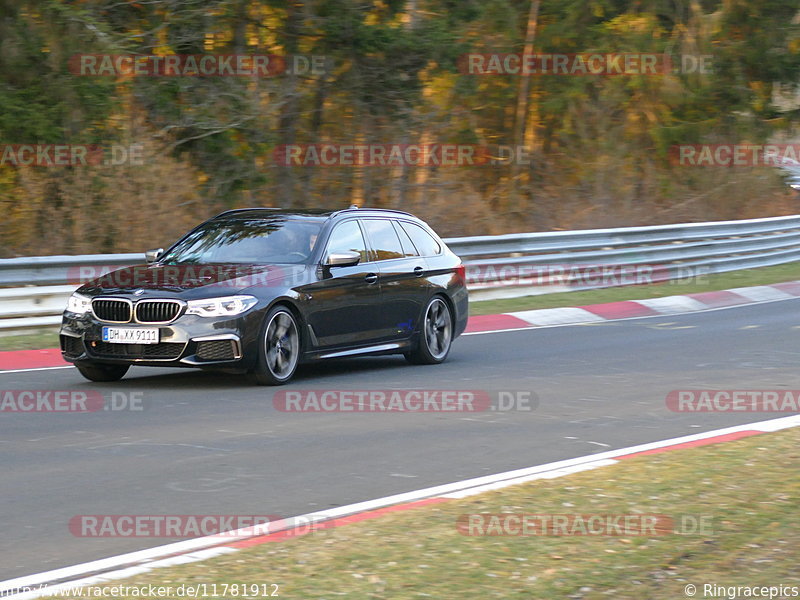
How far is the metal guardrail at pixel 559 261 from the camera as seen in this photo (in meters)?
14.8

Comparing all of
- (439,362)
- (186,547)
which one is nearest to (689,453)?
(186,547)

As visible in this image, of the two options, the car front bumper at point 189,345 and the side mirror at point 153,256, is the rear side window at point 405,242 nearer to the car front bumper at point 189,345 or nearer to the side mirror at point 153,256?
the side mirror at point 153,256

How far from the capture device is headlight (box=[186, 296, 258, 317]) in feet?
34.8

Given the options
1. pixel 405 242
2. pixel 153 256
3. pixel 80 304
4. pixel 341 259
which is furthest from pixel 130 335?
pixel 405 242

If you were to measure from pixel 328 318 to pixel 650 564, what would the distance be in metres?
6.63

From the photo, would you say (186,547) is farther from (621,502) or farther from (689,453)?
(689,453)

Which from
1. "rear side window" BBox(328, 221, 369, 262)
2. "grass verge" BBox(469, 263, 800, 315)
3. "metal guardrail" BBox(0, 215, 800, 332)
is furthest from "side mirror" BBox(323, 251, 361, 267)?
"grass verge" BBox(469, 263, 800, 315)

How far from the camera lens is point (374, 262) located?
12500 mm

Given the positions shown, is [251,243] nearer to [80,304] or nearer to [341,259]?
[341,259]

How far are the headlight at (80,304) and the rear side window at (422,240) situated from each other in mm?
3688

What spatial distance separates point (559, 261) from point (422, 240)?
798 cm

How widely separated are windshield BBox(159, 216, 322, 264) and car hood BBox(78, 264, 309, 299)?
217 mm

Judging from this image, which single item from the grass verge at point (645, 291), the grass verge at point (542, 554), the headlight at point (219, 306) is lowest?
the grass verge at point (542, 554)

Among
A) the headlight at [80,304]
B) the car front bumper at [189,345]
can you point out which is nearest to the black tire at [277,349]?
the car front bumper at [189,345]
